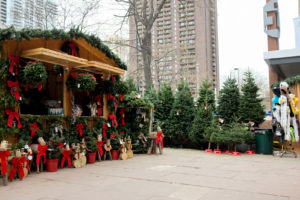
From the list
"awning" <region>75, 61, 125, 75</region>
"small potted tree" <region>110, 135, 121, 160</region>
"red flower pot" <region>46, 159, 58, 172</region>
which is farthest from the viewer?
"small potted tree" <region>110, 135, 121, 160</region>

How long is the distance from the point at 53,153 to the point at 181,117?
700 cm

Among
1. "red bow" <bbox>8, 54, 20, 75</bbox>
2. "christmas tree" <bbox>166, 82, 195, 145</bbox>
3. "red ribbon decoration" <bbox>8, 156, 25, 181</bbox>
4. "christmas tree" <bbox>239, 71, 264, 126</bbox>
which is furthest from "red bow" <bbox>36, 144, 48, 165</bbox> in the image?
"christmas tree" <bbox>239, 71, 264, 126</bbox>

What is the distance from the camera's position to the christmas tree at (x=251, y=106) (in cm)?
1185

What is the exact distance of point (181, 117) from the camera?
13.0 metres

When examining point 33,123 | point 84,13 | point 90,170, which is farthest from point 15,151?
point 84,13

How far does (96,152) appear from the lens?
29.2ft

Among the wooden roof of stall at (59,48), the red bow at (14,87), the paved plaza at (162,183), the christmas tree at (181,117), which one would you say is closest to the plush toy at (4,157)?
the paved plaza at (162,183)

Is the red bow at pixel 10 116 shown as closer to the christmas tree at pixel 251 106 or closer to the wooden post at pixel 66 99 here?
the wooden post at pixel 66 99

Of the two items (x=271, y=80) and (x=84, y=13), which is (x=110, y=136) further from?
(x=84, y=13)

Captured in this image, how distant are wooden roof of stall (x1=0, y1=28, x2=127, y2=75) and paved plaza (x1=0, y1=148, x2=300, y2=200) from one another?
2.86 meters

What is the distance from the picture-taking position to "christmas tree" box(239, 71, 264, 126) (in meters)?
11.8

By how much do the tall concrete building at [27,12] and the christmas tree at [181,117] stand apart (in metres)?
12.1

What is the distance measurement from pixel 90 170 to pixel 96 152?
1.70m

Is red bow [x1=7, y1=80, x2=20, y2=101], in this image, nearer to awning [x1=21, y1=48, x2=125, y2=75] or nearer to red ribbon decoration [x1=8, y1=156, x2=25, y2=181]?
awning [x1=21, y1=48, x2=125, y2=75]
